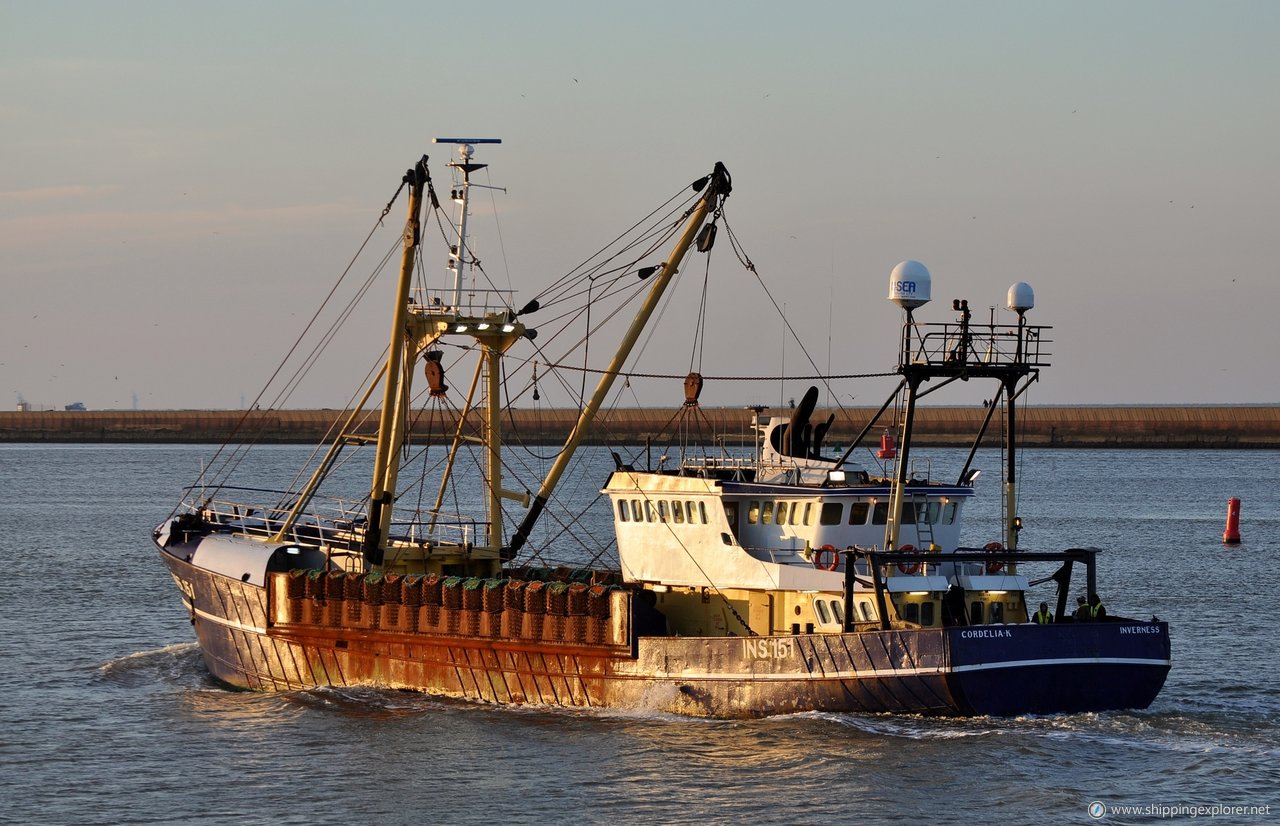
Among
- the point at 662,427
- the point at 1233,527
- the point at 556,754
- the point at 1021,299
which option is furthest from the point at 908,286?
the point at 662,427

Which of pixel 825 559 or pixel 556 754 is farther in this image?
pixel 825 559

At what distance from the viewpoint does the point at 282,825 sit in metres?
24.0

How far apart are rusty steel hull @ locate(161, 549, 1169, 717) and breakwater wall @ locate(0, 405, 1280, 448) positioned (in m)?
109

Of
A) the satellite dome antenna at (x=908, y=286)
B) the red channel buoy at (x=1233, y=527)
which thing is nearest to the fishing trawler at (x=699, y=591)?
the satellite dome antenna at (x=908, y=286)

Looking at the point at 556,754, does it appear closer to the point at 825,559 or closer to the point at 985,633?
the point at 825,559

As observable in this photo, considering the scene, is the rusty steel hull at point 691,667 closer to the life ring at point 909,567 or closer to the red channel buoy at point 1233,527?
the life ring at point 909,567

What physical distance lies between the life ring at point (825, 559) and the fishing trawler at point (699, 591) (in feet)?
0.18

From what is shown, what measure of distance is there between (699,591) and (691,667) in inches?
93.0

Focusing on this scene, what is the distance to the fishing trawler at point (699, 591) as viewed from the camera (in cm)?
2770

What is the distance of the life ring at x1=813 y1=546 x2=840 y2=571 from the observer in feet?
97.3

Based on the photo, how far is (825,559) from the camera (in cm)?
3009

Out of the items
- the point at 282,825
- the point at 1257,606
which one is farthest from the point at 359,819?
the point at 1257,606

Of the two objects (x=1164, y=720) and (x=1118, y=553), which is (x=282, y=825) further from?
Answer: (x=1118, y=553)

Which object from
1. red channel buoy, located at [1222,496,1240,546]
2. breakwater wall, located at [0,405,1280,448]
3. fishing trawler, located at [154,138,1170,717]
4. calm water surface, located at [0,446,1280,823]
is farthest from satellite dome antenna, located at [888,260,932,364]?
breakwater wall, located at [0,405,1280,448]
